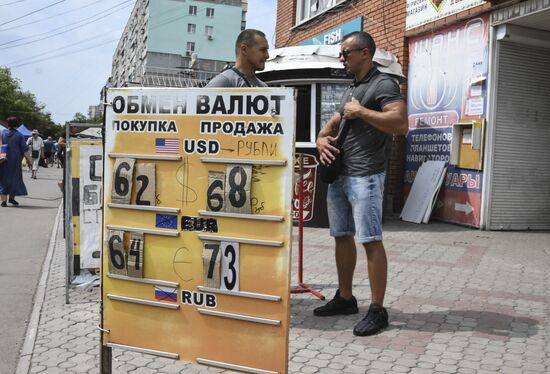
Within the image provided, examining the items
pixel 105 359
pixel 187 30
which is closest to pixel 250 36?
pixel 105 359

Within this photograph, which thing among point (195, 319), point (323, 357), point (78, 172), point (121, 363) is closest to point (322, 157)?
point (323, 357)

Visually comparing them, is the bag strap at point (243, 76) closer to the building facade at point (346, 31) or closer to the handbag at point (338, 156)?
the handbag at point (338, 156)

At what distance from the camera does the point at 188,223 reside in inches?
109

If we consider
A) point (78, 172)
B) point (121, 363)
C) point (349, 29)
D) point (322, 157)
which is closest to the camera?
point (121, 363)

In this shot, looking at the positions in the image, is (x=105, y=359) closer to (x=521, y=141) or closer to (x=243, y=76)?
(x=243, y=76)

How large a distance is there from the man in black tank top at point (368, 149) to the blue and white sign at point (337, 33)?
807 cm

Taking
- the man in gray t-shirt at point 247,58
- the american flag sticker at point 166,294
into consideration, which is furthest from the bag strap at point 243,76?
the american flag sticker at point 166,294

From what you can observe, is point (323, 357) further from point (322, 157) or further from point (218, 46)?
point (218, 46)

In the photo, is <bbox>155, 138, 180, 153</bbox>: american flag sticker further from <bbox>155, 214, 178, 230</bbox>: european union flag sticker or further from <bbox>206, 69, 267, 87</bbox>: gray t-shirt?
<bbox>206, 69, 267, 87</bbox>: gray t-shirt

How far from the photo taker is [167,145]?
2793 millimetres

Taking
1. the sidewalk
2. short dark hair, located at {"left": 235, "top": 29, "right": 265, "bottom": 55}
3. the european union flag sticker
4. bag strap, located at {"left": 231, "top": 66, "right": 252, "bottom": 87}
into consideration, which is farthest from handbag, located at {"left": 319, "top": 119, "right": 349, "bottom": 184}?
the european union flag sticker

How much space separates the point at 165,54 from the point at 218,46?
740cm

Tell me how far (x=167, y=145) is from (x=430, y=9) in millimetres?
8026

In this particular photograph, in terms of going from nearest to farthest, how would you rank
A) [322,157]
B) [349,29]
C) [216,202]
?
[216,202] → [322,157] → [349,29]
